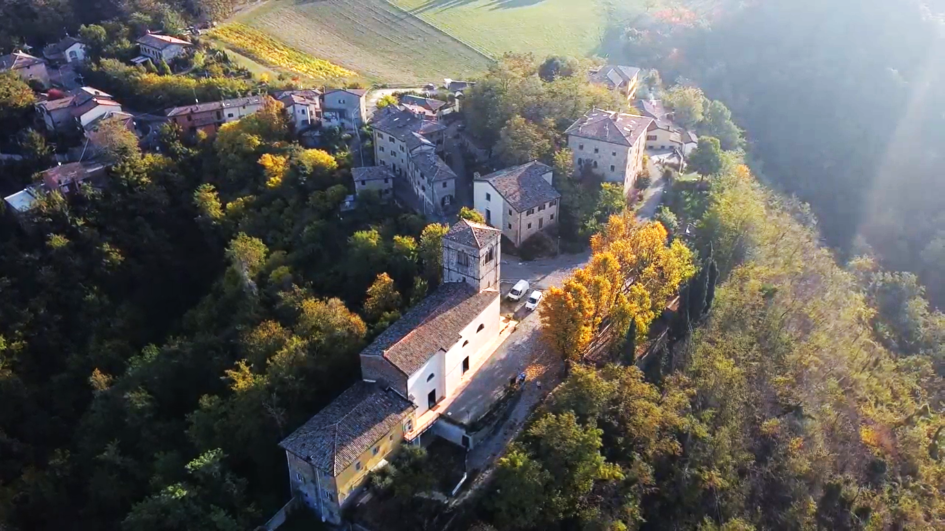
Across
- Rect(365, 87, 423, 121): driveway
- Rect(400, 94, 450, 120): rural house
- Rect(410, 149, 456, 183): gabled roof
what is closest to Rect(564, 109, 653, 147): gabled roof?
Rect(410, 149, 456, 183): gabled roof

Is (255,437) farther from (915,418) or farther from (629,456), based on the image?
(915,418)

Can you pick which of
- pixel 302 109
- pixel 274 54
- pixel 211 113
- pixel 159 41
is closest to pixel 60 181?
pixel 211 113

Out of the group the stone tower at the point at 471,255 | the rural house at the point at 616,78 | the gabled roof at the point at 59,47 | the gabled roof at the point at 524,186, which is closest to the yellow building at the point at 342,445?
the stone tower at the point at 471,255

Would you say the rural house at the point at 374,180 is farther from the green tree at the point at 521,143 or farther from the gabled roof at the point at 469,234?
the gabled roof at the point at 469,234

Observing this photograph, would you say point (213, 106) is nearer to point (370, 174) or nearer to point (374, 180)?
point (370, 174)

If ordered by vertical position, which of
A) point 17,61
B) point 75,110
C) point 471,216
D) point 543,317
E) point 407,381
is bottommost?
point 75,110

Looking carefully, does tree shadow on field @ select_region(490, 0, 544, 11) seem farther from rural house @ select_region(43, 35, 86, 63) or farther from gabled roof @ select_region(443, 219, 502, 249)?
gabled roof @ select_region(443, 219, 502, 249)
